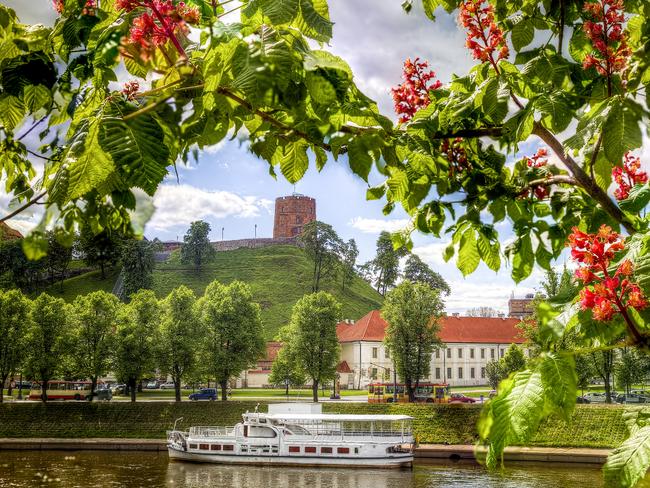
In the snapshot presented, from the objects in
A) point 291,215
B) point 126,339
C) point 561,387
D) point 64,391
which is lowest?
point 64,391

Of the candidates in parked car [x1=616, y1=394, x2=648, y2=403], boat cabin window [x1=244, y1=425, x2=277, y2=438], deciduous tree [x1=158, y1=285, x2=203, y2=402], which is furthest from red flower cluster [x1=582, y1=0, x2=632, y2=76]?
parked car [x1=616, y1=394, x2=648, y2=403]

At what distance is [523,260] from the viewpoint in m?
3.32

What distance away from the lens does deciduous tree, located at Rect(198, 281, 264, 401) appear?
46719 millimetres

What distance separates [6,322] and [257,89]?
164 ft

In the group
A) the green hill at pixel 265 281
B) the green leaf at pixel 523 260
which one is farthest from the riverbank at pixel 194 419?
the green hill at pixel 265 281

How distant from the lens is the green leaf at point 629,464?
70.1 inches

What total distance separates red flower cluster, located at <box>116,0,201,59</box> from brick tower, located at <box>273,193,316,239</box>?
15245cm

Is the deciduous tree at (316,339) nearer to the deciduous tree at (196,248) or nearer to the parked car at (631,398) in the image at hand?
the parked car at (631,398)

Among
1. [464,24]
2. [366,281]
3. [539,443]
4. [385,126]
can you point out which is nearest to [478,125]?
[464,24]

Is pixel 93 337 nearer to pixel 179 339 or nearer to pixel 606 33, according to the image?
pixel 179 339

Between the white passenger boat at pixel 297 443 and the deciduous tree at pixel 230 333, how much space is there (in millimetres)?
10009

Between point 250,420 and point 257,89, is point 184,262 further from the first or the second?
point 257,89

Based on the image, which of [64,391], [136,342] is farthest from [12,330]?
[64,391]

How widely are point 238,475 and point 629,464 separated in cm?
3079
